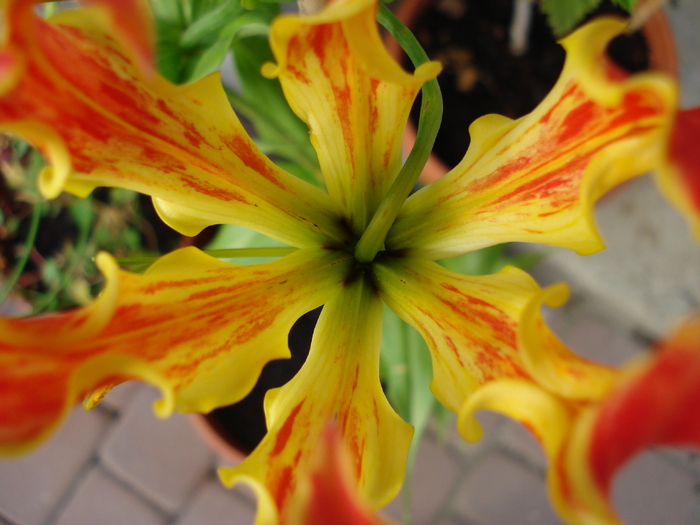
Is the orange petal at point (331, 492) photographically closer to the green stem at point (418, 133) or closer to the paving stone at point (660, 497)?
the green stem at point (418, 133)

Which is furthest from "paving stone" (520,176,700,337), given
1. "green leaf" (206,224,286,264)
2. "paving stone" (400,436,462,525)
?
"green leaf" (206,224,286,264)

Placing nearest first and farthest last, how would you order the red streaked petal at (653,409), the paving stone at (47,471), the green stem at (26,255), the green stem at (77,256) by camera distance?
the red streaked petal at (653,409)
the green stem at (26,255)
the green stem at (77,256)
the paving stone at (47,471)

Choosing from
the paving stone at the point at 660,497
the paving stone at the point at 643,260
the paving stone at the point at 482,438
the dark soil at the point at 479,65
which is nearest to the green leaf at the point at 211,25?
the dark soil at the point at 479,65

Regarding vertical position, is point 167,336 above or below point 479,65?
below

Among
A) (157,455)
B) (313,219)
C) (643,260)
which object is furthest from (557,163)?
(157,455)

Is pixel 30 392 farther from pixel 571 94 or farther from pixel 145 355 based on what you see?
pixel 571 94

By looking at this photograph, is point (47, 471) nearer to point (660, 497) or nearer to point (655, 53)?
point (660, 497)

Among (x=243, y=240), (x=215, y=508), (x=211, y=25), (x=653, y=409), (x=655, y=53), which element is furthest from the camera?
(x=215, y=508)
